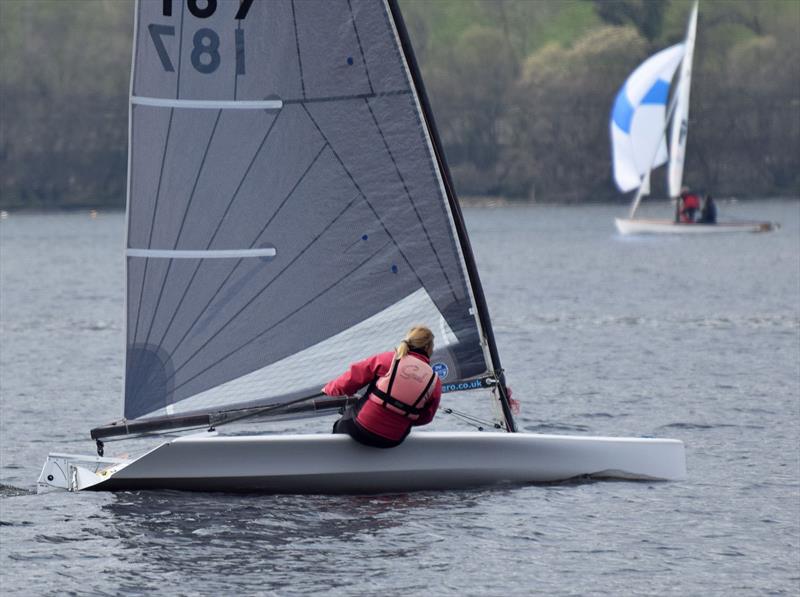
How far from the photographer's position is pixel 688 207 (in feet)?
192

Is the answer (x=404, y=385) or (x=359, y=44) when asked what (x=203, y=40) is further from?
(x=404, y=385)

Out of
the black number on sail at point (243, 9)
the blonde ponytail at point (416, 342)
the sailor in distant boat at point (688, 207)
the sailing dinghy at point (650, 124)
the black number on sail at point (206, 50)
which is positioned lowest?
the blonde ponytail at point (416, 342)

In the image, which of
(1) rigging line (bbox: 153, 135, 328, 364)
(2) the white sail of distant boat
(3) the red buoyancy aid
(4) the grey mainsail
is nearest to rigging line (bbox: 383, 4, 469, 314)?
(4) the grey mainsail

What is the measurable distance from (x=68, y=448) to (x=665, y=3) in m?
91.2

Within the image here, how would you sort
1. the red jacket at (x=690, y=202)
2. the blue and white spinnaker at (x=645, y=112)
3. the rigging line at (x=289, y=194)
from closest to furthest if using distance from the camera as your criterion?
the rigging line at (x=289, y=194), the red jacket at (x=690, y=202), the blue and white spinnaker at (x=645, y=112)

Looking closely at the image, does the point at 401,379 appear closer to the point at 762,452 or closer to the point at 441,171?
the point at 441,171

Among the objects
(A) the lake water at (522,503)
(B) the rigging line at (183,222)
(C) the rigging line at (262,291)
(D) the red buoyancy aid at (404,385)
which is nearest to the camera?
(A) the lake water at (522,503)

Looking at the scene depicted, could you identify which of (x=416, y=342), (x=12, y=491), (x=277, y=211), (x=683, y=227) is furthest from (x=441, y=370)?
(x=683, y=227)

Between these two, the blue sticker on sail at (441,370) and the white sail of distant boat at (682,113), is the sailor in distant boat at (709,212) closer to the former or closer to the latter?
the white sail of distant boat at (682,113)

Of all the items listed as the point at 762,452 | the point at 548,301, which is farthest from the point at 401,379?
the point at 548,301

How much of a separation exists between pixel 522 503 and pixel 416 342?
180cm

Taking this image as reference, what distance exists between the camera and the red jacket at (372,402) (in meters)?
11.9

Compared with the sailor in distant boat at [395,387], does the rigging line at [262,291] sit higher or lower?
higher

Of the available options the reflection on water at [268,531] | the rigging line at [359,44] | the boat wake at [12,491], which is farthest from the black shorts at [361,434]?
the boat wake at [12,491]
